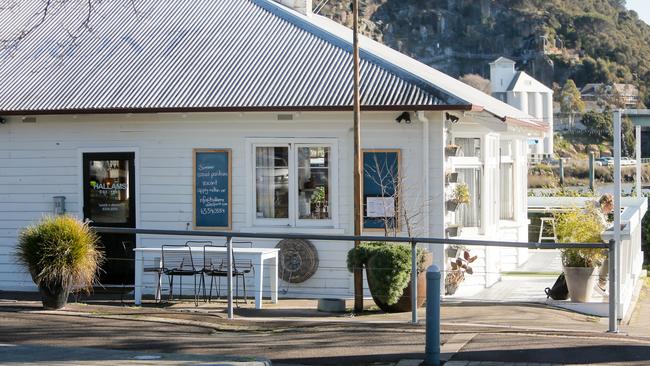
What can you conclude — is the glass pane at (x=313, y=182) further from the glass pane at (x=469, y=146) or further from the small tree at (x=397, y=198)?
the glass pane at (x=469, y=146)

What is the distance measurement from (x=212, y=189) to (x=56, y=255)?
384 centimetres

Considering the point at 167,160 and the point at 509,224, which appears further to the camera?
the point at 509,224

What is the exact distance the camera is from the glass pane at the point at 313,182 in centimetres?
1602

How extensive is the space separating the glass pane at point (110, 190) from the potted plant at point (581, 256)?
6.63 m

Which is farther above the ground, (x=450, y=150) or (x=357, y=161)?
(x=450, y=150)

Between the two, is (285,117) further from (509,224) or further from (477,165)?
(509,224)

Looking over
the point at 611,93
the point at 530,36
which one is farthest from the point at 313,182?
the point at 530,36

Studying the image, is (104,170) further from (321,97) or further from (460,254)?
(460,254)

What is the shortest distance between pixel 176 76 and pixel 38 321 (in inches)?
224

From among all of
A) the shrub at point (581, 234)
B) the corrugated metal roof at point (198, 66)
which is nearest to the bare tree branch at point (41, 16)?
the corrugated metal roof at point (198, 66)

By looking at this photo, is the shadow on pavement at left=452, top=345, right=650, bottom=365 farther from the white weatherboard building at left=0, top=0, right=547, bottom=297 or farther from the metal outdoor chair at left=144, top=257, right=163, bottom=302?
the metal outdoor chair at left=144, top=257, right=163, bottom=302

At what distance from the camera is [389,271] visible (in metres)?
13.4

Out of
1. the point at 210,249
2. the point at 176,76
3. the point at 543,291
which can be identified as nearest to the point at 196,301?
the point at 210,249

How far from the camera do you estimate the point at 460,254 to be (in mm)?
16688
